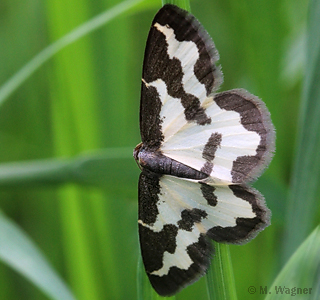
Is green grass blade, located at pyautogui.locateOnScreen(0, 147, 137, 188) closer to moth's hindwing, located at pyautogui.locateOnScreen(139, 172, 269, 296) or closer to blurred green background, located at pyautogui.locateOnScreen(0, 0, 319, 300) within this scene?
blurred green background, located at pyautogui.locateOnScreen(0, 0, 319, 300)

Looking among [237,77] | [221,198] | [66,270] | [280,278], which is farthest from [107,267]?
[237,77]

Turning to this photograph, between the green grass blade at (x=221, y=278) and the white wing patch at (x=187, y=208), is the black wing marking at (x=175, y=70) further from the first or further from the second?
the green grass blade at (x=221, y=278)

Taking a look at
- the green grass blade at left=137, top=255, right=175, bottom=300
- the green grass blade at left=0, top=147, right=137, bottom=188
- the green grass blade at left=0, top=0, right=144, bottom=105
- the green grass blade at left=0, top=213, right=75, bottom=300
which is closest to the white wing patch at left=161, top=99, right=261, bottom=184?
the green grass blade at left=0, top=147, right=137, bottom=188

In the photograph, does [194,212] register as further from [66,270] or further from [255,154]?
[66,270]

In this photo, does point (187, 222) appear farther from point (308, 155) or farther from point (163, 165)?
point (308, 155)

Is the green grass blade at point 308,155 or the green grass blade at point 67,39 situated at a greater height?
the green grass blade at point 67,39

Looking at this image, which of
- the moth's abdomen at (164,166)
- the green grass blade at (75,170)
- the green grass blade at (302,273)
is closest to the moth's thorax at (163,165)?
the moth's abdomen at (164,166)
